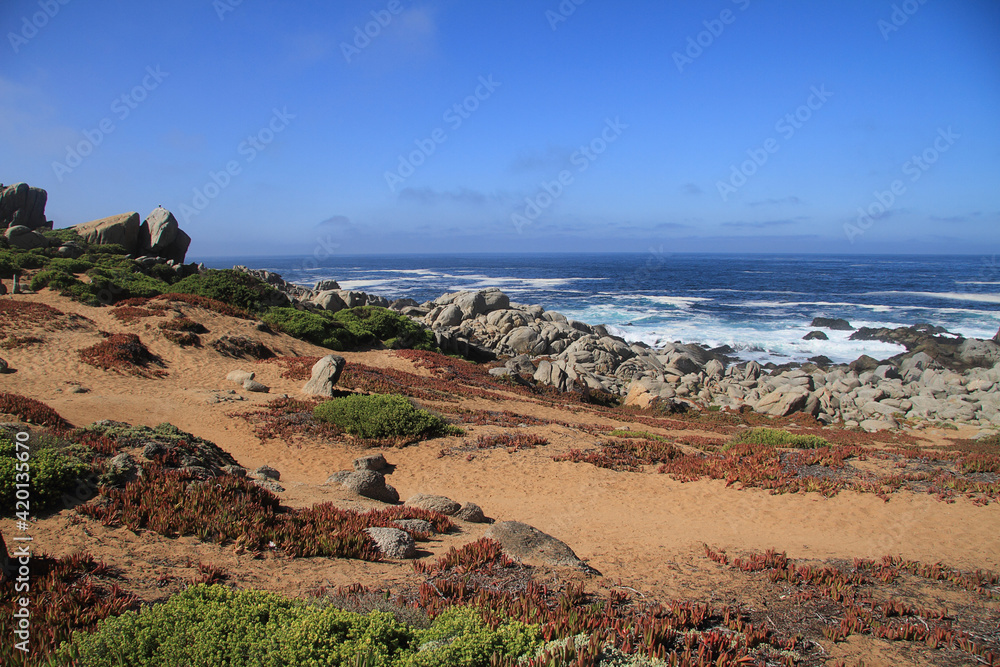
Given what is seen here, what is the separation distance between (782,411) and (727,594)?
23377 mm

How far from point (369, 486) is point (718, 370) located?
30508 mm

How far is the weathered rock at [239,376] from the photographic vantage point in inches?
723

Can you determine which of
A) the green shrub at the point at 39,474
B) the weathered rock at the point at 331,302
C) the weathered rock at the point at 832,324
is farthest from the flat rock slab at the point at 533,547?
the weathered rock at the point at 832,324

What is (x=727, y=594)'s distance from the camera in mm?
6207

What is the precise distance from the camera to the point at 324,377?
1745 centimetres

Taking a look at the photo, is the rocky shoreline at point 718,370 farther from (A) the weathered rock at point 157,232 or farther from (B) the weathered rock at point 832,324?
(A) the weathered rock at point 157,232

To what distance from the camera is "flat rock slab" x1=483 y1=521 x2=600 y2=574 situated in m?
6.75

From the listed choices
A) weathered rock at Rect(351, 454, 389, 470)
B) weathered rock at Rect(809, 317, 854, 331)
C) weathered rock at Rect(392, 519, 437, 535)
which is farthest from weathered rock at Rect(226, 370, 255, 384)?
weathered rock at Rect(809, 317, 854, 331)

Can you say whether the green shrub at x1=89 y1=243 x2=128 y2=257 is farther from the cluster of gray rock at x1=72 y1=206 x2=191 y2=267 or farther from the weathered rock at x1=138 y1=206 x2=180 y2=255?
the weathered rock at x1=138 y1=206 x2=180 y2=255

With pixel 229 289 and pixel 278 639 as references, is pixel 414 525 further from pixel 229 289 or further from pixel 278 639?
pixel 229 289

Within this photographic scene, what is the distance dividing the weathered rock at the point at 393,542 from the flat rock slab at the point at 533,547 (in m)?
1.18

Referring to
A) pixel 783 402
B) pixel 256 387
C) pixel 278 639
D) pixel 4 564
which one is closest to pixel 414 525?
pixel 278 639

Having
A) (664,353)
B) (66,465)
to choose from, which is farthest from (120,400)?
(664,353)

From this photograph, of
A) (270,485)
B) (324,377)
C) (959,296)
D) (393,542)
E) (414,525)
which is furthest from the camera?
(959,296)
